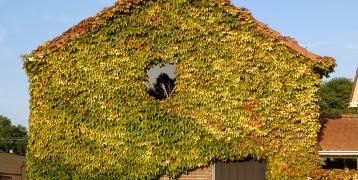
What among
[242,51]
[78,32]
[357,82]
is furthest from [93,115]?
[357,82]

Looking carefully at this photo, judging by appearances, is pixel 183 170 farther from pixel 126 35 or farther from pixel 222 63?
pixel 126 35

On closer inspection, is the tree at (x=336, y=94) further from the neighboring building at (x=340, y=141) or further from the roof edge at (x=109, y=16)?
the roof edge at (x=109, y=16)

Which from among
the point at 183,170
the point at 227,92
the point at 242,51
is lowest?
the point at 183,170

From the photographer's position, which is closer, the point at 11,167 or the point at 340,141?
the point at 340,141

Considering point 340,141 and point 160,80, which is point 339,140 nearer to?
point 340,141

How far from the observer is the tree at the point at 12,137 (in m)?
103

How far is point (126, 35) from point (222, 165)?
5814mm

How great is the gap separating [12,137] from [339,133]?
9403 cm

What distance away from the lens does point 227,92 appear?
62.6 feet

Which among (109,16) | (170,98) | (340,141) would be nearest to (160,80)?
(170,98)

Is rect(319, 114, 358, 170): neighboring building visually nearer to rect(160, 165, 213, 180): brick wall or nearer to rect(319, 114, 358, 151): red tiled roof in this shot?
rect(319, 114, 358, 151): red tiled roof

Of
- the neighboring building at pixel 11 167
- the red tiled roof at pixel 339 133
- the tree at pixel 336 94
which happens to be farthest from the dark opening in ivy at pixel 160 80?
the tree at pixel 336 94

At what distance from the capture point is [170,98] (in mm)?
19125

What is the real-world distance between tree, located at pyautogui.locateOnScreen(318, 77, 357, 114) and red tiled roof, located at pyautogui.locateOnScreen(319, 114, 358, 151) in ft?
157
